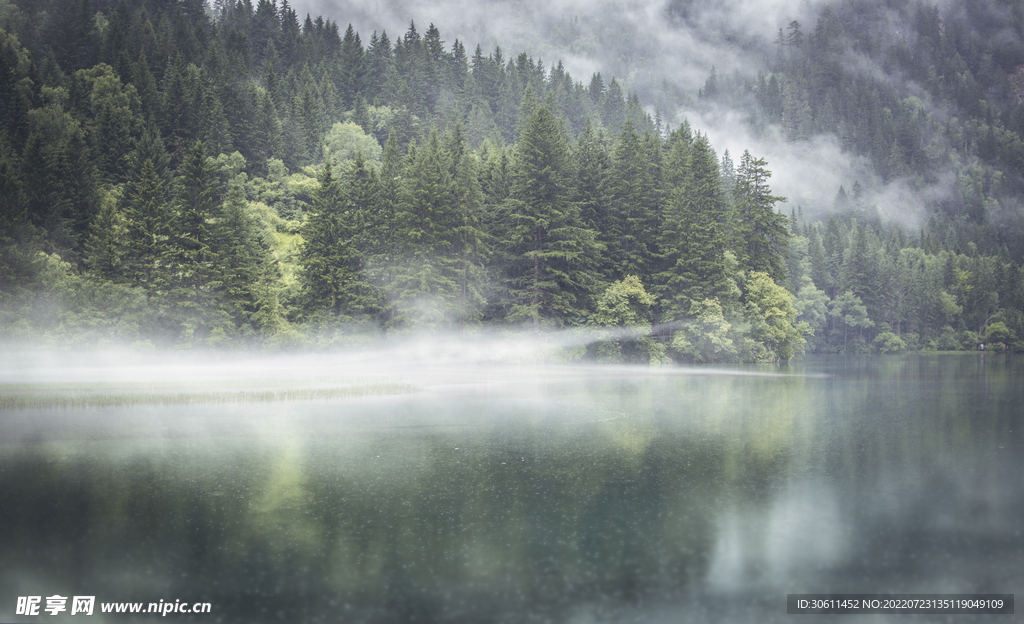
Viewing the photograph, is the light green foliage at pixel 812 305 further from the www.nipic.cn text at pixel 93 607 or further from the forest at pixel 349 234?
the www.nipic.cn text at pixel 93 607

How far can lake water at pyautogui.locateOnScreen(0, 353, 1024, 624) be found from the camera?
14898mm

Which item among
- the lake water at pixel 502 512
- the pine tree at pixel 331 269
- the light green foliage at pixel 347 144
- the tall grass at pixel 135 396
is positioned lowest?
the lake water at pixel 502 512

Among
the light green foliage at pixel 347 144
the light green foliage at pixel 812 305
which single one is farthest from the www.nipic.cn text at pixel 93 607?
the light green foliage at pixel 812 305

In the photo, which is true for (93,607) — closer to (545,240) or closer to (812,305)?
(545,240)

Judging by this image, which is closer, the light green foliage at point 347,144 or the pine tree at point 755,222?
the pine tree at point 755,222

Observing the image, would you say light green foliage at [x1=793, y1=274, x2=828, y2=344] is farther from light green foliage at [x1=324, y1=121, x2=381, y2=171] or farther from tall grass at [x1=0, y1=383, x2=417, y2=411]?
tall grass at [x1=0, y1=383, x2=417, y2=411]

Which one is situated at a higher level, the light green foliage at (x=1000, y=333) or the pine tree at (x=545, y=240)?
the pine tree at (x=545, y=240)

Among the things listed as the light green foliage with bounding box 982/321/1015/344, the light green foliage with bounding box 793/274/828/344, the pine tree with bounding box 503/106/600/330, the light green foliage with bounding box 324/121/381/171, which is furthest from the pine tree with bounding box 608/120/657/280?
the light green foliage with bounding box 982/321/1015/344

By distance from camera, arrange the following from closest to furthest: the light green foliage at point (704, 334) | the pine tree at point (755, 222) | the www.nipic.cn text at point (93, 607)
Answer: the www.nipic.cn text at point (93, 607) → the light green foliage at point (704, 334) → the pine tree at point (755, 222)

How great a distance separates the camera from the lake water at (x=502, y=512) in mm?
14898

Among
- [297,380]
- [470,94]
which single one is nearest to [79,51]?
[470,94]

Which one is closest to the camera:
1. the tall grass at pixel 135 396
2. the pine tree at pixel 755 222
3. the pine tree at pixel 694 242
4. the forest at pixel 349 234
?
the tall grass at pixel 135 396

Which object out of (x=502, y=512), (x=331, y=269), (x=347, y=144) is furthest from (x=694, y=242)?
(x=347, y=144)

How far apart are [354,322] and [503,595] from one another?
67134 mm
